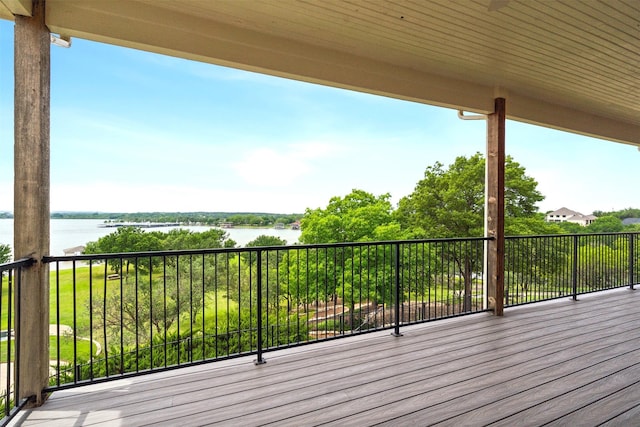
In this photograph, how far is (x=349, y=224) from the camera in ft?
56.5

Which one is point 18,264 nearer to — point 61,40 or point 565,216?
point 61,40

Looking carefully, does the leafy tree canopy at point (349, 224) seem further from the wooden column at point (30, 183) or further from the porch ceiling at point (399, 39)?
the wooden column at point (30, 183)

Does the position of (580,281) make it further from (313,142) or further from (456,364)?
(313,142)

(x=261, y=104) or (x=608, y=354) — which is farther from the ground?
(x=261, y=104)

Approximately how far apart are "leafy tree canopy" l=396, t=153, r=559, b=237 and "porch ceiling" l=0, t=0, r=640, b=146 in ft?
43.8

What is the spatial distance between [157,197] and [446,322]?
62.2 ft

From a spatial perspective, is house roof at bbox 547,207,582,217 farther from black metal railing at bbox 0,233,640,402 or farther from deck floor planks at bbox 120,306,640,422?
deck floor planks at bbox 120,306,640,422

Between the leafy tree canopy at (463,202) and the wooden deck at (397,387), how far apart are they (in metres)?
14.2

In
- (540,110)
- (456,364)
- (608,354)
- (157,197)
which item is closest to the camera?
(456,364)

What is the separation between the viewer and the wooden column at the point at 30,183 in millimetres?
2039

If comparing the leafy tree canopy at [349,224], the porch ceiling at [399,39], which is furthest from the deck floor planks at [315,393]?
the leafy tree canopy at [349,224]

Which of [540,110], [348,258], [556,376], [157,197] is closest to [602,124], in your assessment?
[540,110]

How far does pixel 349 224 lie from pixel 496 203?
13230 mm

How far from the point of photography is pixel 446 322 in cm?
375
